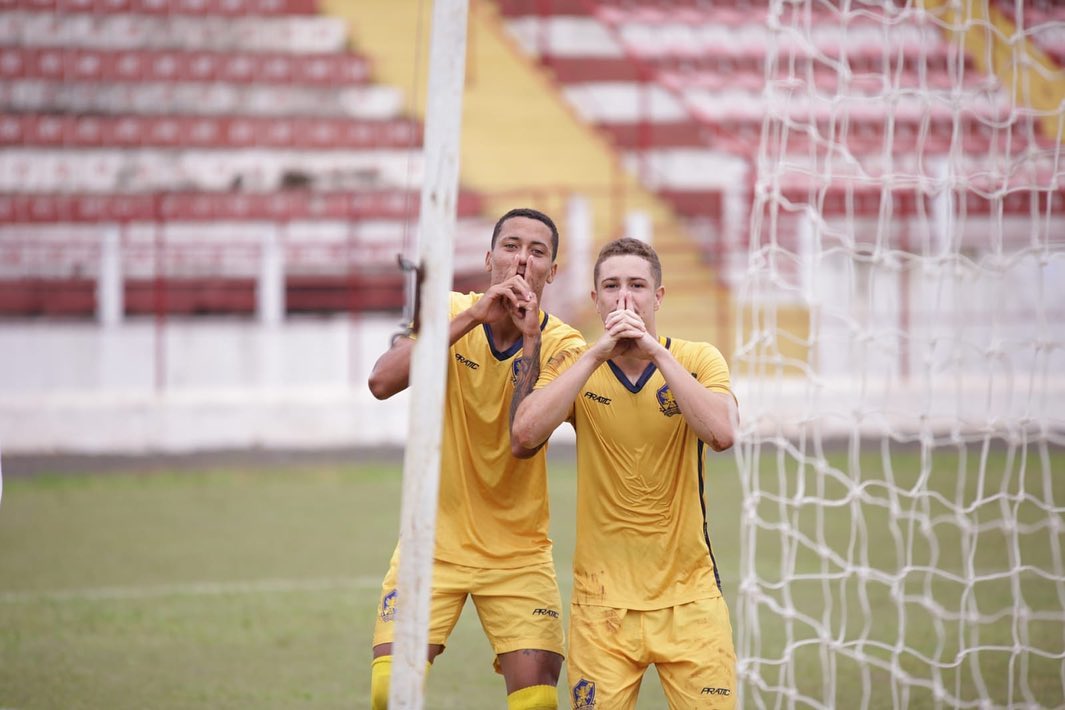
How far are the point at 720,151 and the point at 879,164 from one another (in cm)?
245

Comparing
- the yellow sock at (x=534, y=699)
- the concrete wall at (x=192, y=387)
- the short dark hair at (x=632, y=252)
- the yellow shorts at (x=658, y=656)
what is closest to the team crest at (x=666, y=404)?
the short dark hair at (x=632, y=252)

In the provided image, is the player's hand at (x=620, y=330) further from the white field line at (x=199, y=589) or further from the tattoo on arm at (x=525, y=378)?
the white field line at (x=199, y=589)

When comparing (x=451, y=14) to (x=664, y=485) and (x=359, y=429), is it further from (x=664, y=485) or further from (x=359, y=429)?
(x=359, y=429)

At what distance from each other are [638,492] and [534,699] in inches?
29.9

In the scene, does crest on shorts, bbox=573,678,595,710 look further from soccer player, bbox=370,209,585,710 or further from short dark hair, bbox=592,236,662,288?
short dark hair, bbox=592,236,662,288

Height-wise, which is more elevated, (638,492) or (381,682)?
(638,492)

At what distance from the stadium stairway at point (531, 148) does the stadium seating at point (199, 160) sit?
0.63 metres

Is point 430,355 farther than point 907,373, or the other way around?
point 907,373

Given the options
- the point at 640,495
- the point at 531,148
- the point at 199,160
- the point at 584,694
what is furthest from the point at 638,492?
the point at 531,148

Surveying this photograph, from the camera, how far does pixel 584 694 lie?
390cm

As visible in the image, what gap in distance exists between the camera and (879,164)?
56.5 ft

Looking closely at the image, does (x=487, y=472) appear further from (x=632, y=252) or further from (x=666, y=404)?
(x=632, y=252)

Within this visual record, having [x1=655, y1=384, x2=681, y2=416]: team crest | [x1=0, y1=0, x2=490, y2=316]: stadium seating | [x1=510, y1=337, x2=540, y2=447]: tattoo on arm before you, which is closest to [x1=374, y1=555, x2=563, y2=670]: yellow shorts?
[x1=510, y1=337, x2=540, y2=447]: tattoo on arm

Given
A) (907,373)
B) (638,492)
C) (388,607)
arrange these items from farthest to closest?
(907,373) → (388,607) → (638,492)
